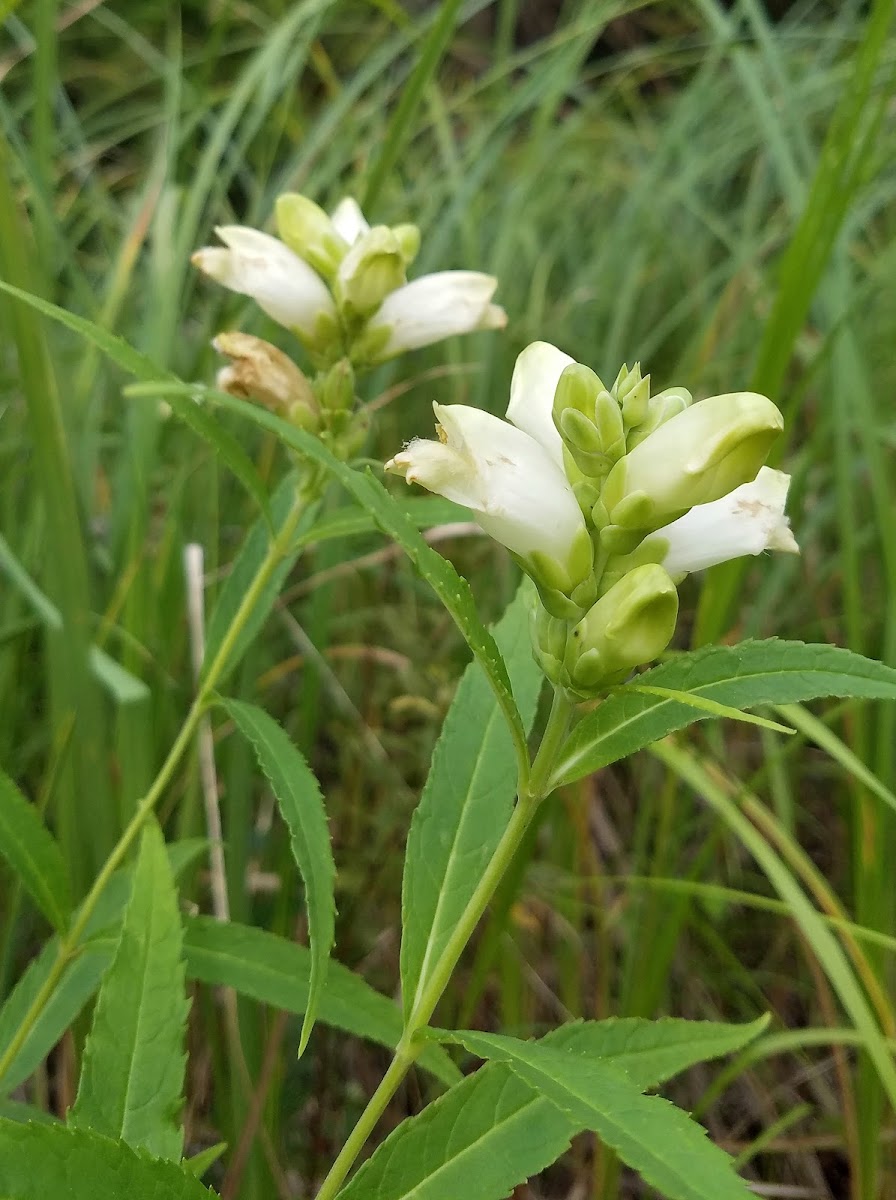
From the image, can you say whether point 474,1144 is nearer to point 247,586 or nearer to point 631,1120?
point 631,1120

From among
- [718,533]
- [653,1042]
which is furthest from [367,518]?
[653,1042]

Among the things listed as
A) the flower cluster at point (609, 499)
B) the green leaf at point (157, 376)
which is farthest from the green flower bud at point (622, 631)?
the green leaf at point (157, 376)

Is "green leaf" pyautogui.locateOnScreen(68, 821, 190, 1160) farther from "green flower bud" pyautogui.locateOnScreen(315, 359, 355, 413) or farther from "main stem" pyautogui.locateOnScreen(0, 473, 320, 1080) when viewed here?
"green flower bud" pyautogui.locateOnScreen(315, 359, 355, 413)

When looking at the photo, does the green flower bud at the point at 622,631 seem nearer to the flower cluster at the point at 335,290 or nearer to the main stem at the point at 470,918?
the main stem at the point at 470,918

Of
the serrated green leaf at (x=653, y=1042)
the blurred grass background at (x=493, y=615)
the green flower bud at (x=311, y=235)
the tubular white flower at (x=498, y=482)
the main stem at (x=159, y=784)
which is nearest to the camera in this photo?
the tubular white flower at (x=498, y=482)

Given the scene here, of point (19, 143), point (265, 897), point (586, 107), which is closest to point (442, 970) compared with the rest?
point (265, 897)

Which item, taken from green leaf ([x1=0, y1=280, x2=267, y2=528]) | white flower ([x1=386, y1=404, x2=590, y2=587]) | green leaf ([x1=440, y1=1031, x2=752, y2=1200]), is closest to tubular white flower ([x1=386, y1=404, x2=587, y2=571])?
white flower ([x1=386, y1=404, x2=590, y2=587])
